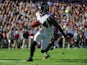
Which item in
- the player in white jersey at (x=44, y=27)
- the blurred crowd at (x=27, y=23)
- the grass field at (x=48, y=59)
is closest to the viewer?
the grass field at (x=48, y=59)

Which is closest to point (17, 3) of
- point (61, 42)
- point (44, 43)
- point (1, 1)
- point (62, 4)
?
point (1, 1)

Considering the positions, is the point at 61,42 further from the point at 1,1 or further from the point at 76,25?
the point at 1,1

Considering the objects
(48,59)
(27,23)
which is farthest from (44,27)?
(27,23)

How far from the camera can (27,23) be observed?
85.4 ft

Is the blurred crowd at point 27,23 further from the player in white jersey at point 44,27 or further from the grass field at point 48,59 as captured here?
the player in white jersey at point 44,27

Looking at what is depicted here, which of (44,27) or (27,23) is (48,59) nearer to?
(44,27)

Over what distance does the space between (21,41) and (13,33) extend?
81 centimetres

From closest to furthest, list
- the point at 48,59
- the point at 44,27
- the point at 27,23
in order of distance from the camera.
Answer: the point at 44,27 → the point at 48,59 → the point at 27,23

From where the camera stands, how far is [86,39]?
26.4 meters

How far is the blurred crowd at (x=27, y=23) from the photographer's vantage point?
82.8 ft

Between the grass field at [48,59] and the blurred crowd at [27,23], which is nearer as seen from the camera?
the grass field at [48,59]

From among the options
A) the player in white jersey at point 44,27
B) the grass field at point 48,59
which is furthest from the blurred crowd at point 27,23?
the player in white jersey at point 44,27

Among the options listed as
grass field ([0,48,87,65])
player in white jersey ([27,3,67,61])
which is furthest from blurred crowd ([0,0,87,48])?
player in white jersey ([27,3,67,61])

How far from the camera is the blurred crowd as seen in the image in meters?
25.2
